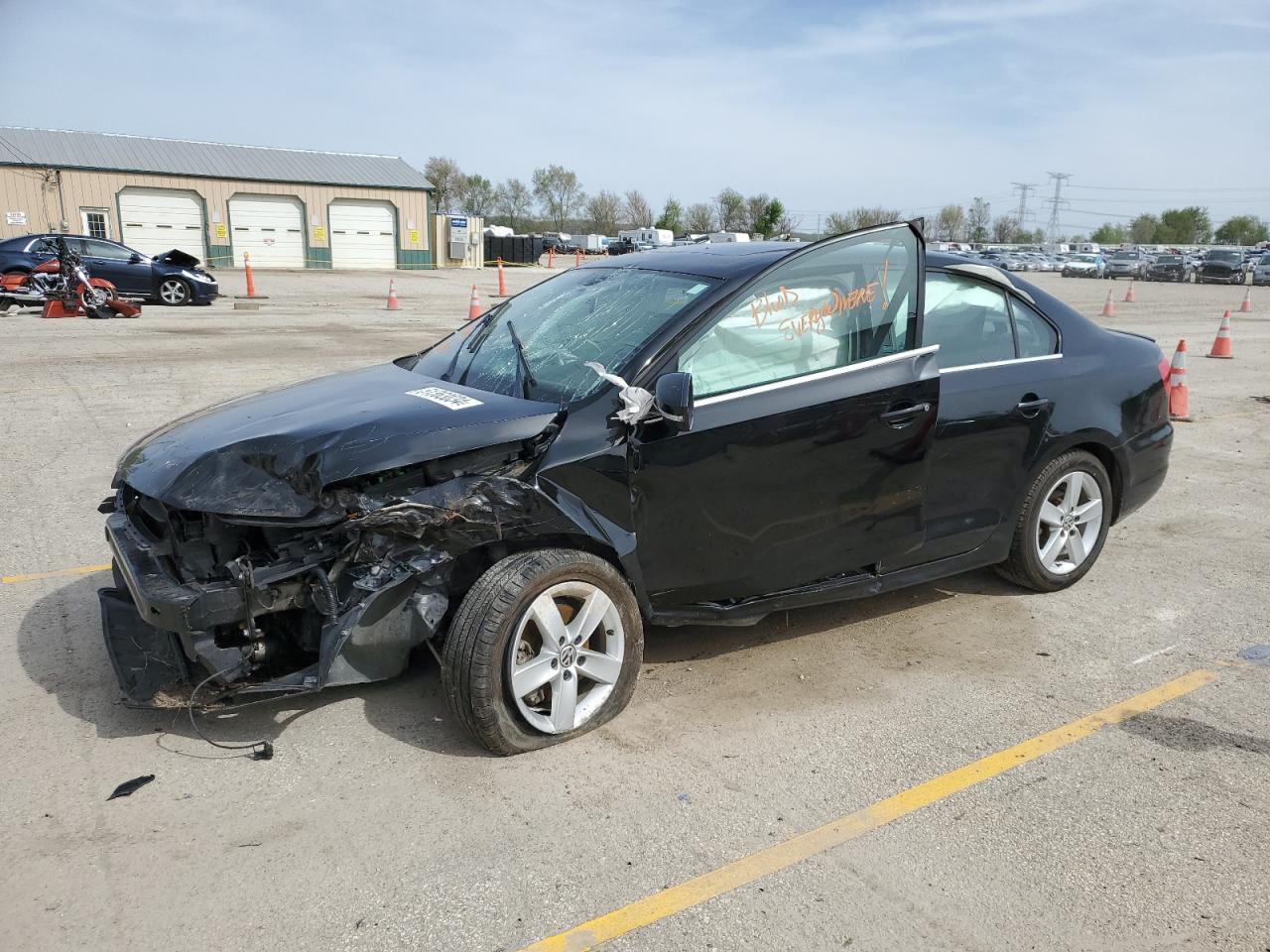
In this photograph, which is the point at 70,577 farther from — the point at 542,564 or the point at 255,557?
the point at 542,564

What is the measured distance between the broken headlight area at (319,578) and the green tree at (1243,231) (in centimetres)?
11765

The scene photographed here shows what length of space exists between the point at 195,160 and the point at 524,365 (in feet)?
137

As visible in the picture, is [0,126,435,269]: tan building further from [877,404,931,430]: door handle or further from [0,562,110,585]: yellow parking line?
[877,404,931,430]: door handle

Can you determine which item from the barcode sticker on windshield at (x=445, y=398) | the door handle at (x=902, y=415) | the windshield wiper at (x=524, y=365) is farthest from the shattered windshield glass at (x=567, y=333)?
the door handle at (x=902, y=415)

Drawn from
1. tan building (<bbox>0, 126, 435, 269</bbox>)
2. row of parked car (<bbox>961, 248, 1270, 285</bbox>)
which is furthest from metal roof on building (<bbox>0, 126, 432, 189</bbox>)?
row of parked car (<bbox>961, 248, 1270, 285</bbox>)

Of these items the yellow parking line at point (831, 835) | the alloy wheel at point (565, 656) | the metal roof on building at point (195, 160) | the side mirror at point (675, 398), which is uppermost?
the metal roof on building at point (195, 160)

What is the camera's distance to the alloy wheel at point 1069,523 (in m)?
4.84

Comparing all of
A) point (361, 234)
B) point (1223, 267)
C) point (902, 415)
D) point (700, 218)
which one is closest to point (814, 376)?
point (902, 415)

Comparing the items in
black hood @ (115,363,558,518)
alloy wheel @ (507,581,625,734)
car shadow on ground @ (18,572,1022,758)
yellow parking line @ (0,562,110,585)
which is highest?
black hood @ (115,363,558,518)

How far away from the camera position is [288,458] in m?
3.32

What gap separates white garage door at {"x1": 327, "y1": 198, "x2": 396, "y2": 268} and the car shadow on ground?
40.0 m

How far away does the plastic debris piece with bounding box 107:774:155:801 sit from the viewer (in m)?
3.12

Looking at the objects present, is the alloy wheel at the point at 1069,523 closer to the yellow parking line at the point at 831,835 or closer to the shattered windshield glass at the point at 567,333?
the yellow parking line at the point at 831,835

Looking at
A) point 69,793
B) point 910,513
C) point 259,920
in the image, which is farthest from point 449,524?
point 910,513
